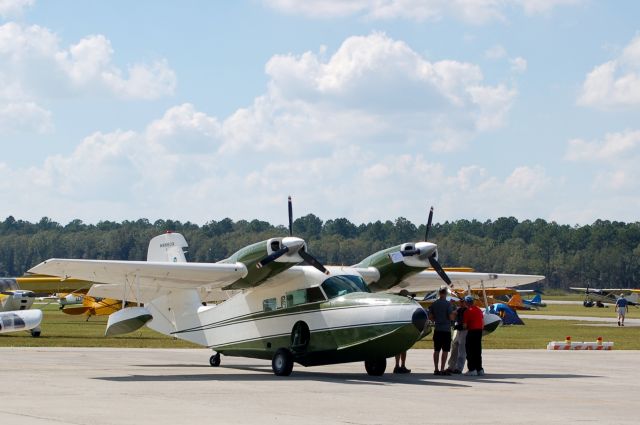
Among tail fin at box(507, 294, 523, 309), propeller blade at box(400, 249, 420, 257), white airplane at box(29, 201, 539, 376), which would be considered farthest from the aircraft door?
tail fin at box(507, 294, 523, 309)

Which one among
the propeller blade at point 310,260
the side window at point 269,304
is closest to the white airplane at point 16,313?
the side window at point 269,304

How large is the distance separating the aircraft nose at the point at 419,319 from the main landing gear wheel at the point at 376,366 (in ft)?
7.20

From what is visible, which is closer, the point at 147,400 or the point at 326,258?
the point at 147,400

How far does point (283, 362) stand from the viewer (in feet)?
76.9

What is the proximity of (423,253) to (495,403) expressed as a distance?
777 cm

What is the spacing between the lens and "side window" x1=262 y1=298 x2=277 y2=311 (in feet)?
80.6

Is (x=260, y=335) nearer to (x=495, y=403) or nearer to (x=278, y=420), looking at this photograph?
(x=495, y=403)

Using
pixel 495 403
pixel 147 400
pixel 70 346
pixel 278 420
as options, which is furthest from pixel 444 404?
pixel 70 346

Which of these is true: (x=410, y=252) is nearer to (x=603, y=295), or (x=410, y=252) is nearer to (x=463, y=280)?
(x=463, y=280)

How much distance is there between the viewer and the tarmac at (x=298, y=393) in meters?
15.5

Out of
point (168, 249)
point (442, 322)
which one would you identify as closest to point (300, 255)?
point (442, 322)

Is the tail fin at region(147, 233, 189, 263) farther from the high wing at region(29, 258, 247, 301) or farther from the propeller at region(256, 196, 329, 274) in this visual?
the propeller at region(256, 196, 329, 274)

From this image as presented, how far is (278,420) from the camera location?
15.0 meters

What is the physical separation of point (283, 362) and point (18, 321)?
60.6 ft
